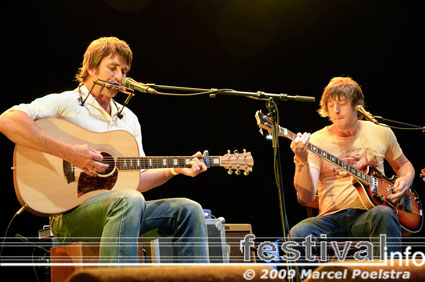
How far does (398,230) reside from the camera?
321 centimetres

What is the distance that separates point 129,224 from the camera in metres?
2.54

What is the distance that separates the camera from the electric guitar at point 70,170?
8.95ft

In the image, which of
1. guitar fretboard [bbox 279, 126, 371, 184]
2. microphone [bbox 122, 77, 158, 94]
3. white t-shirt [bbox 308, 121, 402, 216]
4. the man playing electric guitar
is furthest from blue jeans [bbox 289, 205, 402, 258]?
microphone [bbox 122, 77, 158, 94]

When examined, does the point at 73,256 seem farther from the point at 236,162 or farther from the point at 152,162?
the point at 236,162

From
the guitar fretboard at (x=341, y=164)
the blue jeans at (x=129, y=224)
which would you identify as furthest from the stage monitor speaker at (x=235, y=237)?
the blue jeans at (x=129, y=224)

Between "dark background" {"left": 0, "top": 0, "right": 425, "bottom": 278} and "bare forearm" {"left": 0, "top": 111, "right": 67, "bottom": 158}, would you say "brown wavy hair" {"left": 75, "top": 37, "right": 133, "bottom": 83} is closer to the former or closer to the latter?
"bare forearm" {"left": 0, "top": 111, "right": 67, "bottom": 158}

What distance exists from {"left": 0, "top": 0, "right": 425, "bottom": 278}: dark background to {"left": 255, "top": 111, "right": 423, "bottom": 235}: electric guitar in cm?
144

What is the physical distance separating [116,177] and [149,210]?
29 centimetres

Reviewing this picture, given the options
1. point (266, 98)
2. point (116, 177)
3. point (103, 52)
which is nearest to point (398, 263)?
point (266, 98)

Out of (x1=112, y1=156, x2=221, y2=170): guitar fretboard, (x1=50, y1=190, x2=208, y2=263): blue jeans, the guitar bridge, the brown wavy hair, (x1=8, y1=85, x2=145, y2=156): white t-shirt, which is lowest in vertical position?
(x1=50, y1=190, x2=208, y2=263): blue jeans

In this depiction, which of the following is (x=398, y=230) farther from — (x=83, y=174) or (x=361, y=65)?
(x=361, y=65)

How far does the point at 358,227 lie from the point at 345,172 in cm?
45

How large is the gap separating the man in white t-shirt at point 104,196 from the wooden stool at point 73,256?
0.07 m

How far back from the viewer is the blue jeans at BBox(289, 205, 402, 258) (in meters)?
3.19
